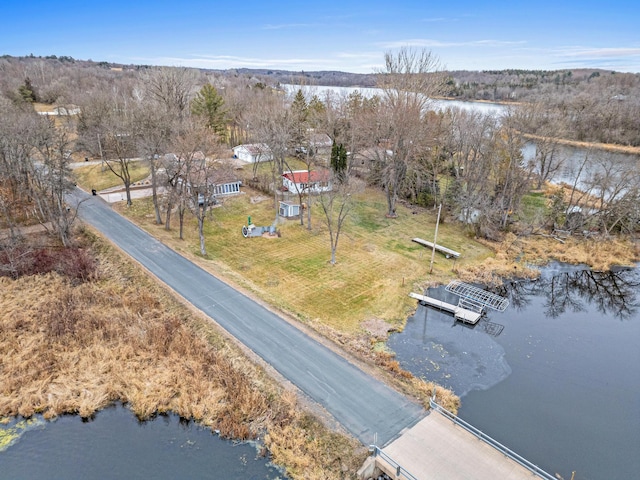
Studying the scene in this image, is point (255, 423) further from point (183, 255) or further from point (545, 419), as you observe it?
point (183, 255)

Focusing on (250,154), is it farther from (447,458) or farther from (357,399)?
(447,458)

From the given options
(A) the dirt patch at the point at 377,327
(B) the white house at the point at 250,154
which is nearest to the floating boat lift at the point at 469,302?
(A) the dirt patch at the point at 377,327

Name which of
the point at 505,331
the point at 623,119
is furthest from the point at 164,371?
the point at 623,119

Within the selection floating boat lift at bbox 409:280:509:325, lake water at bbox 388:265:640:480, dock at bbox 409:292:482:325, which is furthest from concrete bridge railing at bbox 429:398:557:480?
floating boat lift at bbox 409:280:509:325

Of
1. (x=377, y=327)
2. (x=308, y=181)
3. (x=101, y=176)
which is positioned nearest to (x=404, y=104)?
(x=308, y=181)

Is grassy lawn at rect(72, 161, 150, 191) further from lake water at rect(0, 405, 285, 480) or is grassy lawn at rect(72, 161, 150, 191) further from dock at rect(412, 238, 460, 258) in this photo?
lake water at rect(0, 405, 285, 480)
